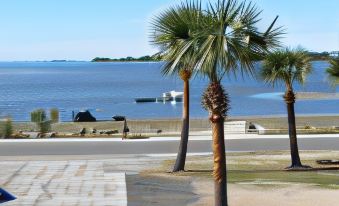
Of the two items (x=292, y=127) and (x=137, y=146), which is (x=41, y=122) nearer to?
(x=137, y=146)

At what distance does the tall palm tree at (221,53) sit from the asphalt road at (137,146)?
1186cm

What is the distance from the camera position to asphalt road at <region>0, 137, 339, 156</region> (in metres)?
22.7

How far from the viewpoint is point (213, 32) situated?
10.5 m

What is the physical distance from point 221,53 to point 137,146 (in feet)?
47.2

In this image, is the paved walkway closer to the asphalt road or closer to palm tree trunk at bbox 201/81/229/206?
palm tree trunk at bbox 201/81/229/206

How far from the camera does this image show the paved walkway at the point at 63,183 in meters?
13.3

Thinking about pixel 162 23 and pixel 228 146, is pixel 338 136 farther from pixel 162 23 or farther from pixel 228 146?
pixel 162 23

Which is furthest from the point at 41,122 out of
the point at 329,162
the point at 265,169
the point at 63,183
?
the point at 63,183

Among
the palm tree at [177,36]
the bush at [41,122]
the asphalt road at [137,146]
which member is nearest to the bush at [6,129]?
the asphalt road at [137,146]

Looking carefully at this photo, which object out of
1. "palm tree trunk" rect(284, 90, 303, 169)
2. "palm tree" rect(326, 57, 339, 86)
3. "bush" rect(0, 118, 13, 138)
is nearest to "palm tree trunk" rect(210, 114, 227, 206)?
"palm tree trunk" rect(284, 90, 303, 169)

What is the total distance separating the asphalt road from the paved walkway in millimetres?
3018

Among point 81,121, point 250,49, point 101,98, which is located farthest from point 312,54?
point 101,98

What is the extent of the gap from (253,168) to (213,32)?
876 centimetres

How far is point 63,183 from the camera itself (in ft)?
50.3
